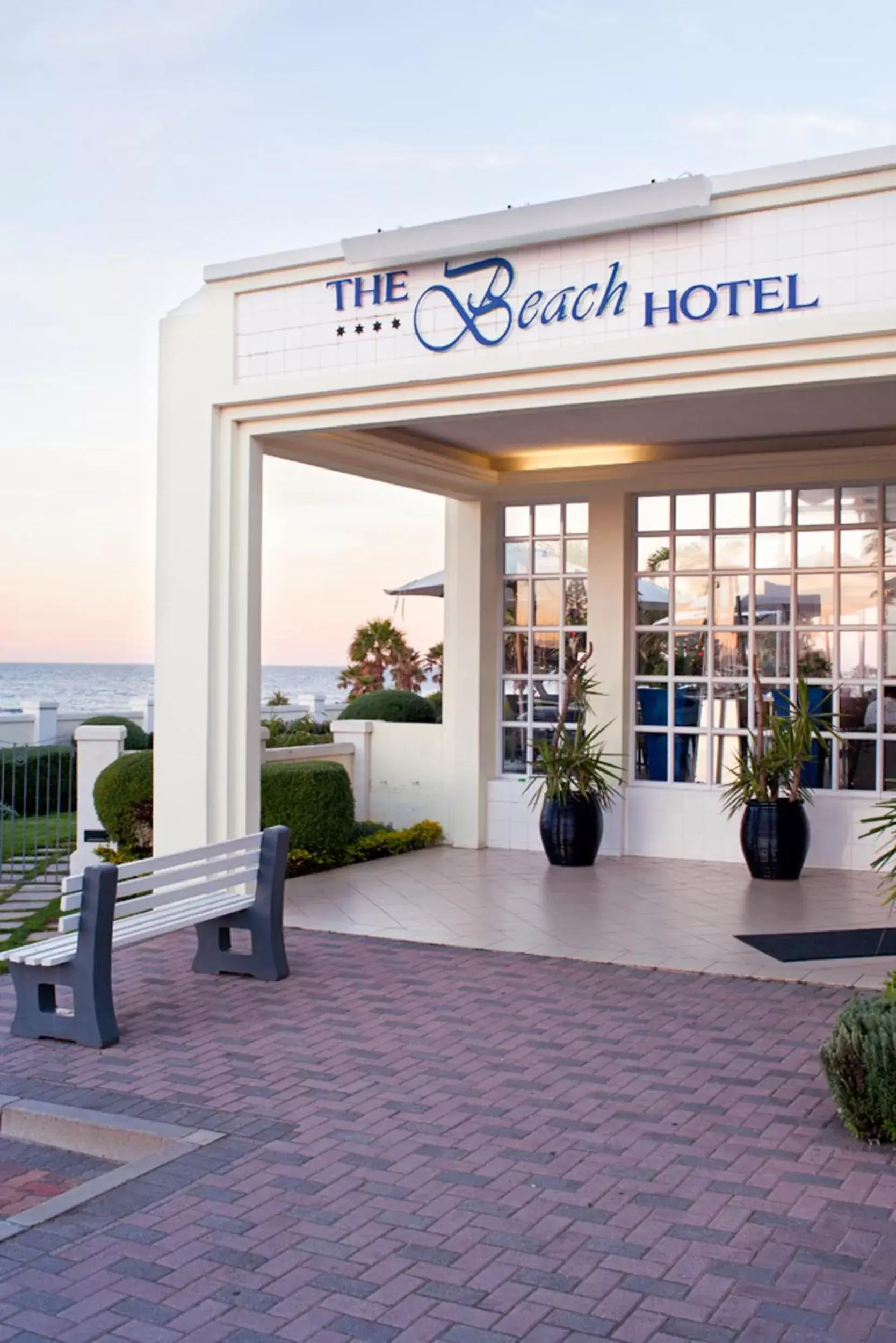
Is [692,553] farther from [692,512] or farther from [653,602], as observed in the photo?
[653,602]

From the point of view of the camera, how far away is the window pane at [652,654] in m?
12.0

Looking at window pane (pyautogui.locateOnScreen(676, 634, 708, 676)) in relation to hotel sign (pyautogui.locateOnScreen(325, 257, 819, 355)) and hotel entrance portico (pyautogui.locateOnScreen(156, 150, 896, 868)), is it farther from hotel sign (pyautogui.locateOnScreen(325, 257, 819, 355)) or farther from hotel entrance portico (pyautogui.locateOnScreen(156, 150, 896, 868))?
hotel sign (pyautogui.locateOnScreen(325, 257, 819, 355))

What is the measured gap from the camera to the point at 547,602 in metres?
12.6

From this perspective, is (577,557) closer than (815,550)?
No

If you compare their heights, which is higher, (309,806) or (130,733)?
(130,733)

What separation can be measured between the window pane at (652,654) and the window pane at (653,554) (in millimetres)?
582

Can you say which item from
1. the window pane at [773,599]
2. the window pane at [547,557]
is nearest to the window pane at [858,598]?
the window pane at [773,599]

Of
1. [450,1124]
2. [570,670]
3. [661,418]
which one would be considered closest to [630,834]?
[570,670]

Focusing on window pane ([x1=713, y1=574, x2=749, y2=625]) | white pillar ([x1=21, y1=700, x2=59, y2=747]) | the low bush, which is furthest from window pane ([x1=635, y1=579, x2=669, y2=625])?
white pillar ([x1=21, y1=700, x2=59, y2=747])

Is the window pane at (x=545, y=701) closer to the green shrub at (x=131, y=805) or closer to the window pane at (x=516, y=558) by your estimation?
the window pane at (x=516, y=558)

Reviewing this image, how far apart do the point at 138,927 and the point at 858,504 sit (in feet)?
23.7

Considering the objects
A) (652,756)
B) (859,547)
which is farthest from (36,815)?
(859,547)

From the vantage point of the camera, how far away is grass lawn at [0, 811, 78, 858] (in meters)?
12.8

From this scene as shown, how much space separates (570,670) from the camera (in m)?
12.3
